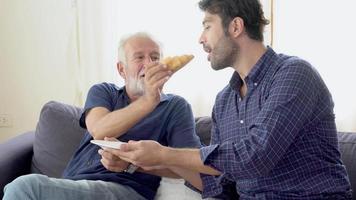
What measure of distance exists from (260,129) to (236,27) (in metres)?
0.41

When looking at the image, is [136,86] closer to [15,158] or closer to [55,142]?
[55,142]

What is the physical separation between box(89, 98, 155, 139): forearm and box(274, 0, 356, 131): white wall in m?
1.08

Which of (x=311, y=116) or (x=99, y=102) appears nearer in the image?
(x=311, y=116)

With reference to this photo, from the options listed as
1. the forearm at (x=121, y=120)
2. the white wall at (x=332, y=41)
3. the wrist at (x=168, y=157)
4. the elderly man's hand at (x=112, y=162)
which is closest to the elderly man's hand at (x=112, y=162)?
the elderly man's hand at (x=112, y=162)

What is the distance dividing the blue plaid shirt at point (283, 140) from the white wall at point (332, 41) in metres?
0.96

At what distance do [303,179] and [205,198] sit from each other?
403 mm

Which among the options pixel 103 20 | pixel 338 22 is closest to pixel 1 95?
pixel 103 20

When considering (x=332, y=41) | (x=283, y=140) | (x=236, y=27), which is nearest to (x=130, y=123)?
(x=236, y=27)

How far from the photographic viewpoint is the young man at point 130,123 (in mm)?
1578

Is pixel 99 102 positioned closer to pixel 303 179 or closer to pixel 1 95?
pixel 303 179

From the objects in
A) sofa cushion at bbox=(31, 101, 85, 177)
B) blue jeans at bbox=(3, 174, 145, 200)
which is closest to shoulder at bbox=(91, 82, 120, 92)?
sofa cushion at bbox=(31, 101, 85, 177)

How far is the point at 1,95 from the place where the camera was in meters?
2.87

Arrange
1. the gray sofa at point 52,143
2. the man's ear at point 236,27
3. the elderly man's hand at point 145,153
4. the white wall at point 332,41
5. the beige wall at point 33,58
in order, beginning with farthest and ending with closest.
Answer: the beige wall at point 33,58, the white wall at point 332,41, the gray sofa at point 52,143, the man's ear at point 236,27, the elderly man's hand at point 145,153

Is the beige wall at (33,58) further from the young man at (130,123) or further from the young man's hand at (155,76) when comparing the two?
the young man's hand at (155,76)
